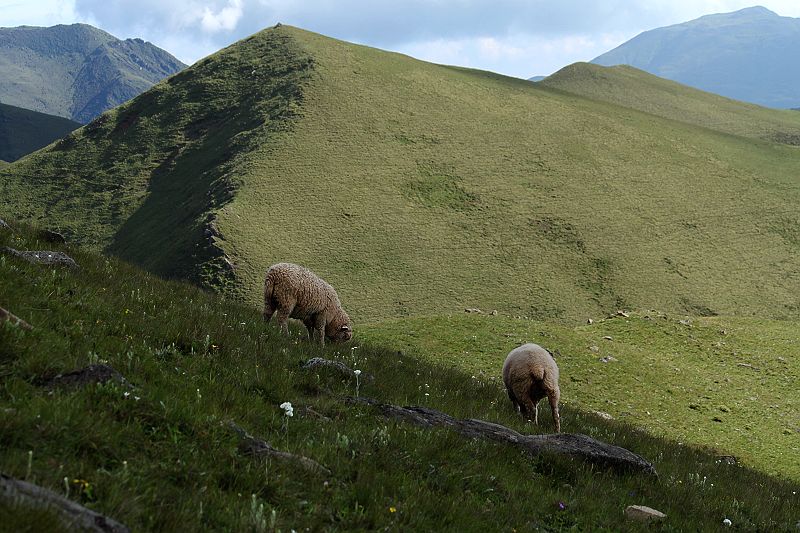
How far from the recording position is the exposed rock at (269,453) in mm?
4867

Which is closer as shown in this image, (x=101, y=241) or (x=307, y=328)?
(x=307, y=328)

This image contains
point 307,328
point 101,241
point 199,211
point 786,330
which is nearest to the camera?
point 307,328

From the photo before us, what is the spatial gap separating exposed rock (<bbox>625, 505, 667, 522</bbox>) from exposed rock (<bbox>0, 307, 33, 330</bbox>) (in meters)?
6.80

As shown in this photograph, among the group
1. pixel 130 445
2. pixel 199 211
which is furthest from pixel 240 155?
pixel 130 445

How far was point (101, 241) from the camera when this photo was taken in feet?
251

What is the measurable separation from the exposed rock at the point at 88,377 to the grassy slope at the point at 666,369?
1585cm

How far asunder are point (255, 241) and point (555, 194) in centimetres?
4096

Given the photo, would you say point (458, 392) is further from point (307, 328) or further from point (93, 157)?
point (93, 157)

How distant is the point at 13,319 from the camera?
576 cm

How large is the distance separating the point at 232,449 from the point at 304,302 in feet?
33.0

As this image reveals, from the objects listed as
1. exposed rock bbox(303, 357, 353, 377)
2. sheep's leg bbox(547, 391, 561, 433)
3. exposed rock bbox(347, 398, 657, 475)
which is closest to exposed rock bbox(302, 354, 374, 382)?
exposed rock bbox(303, 357, 353, 377)

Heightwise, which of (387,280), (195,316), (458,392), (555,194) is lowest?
(387,280)

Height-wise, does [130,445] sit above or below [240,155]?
below

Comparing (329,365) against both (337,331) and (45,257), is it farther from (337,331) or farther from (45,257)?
(337,331)
